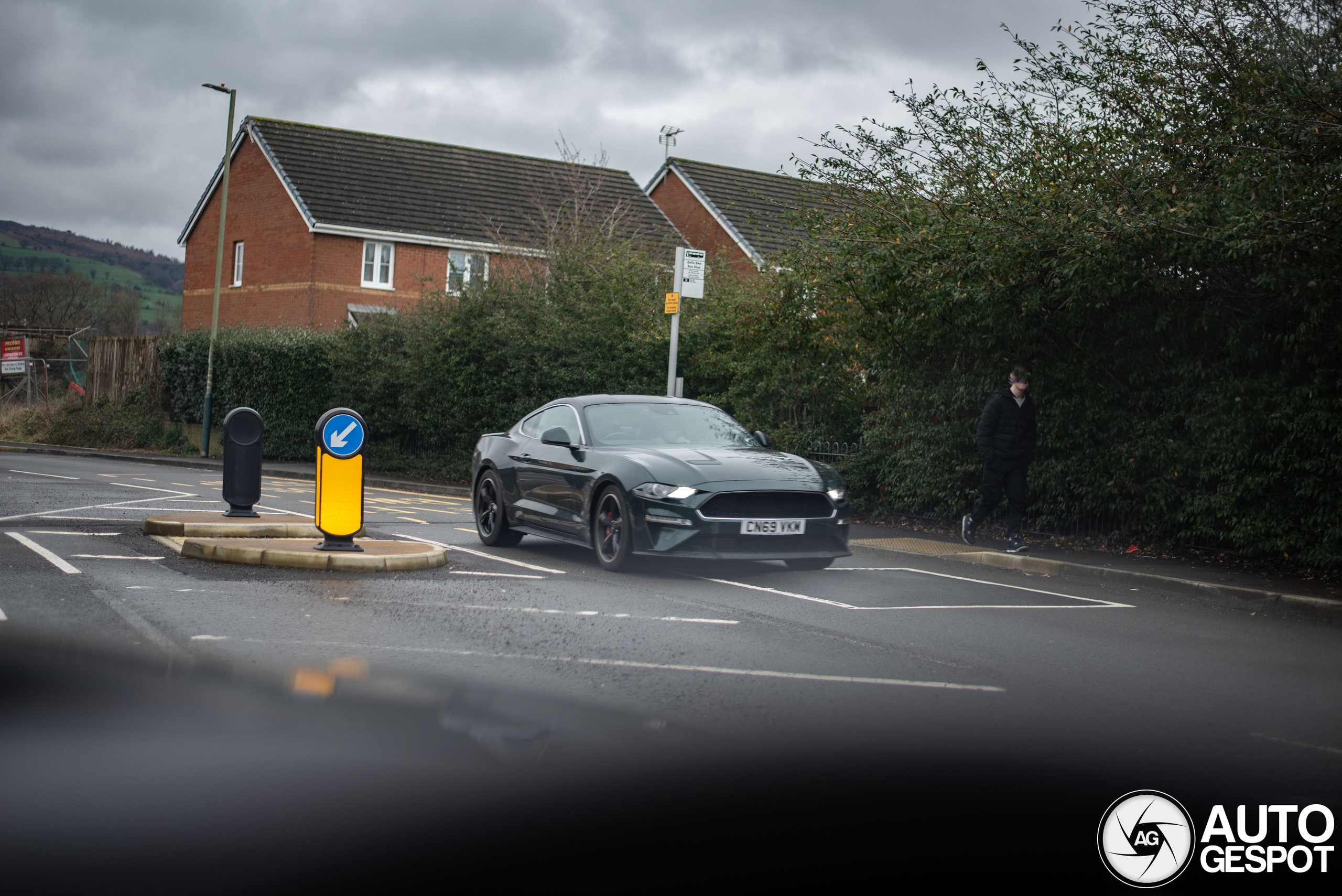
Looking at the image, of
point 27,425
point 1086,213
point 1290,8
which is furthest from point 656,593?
point 27,425

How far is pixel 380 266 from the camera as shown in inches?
1475

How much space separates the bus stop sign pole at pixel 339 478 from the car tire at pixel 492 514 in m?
1.79

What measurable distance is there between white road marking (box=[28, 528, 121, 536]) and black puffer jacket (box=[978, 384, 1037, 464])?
27.6 feet

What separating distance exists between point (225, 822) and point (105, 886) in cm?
42

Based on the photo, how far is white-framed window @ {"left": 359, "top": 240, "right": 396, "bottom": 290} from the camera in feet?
122

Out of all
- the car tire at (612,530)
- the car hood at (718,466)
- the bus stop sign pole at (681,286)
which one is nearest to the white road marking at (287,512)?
the car tire at (612,530)

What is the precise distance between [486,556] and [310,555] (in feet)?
6.05

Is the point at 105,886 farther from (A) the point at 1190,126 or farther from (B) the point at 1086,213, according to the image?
(A) the point at 1190,126

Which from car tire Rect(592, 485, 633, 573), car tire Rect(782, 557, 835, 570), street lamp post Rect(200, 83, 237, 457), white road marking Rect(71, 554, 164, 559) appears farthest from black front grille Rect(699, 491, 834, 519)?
street lamp post Rect(200, 83, 237, 457)

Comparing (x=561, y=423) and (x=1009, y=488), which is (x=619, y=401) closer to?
(x=561, y=423)

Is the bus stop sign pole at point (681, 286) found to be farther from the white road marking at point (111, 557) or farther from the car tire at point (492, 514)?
the white road marking at point (111, 557)

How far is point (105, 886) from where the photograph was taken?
9.69 ft

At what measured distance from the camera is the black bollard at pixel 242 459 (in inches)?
468

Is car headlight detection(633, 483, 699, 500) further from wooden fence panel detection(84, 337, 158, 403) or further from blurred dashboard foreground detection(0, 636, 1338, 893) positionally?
wooden fence panel detection(84, 337, 158, 403)
